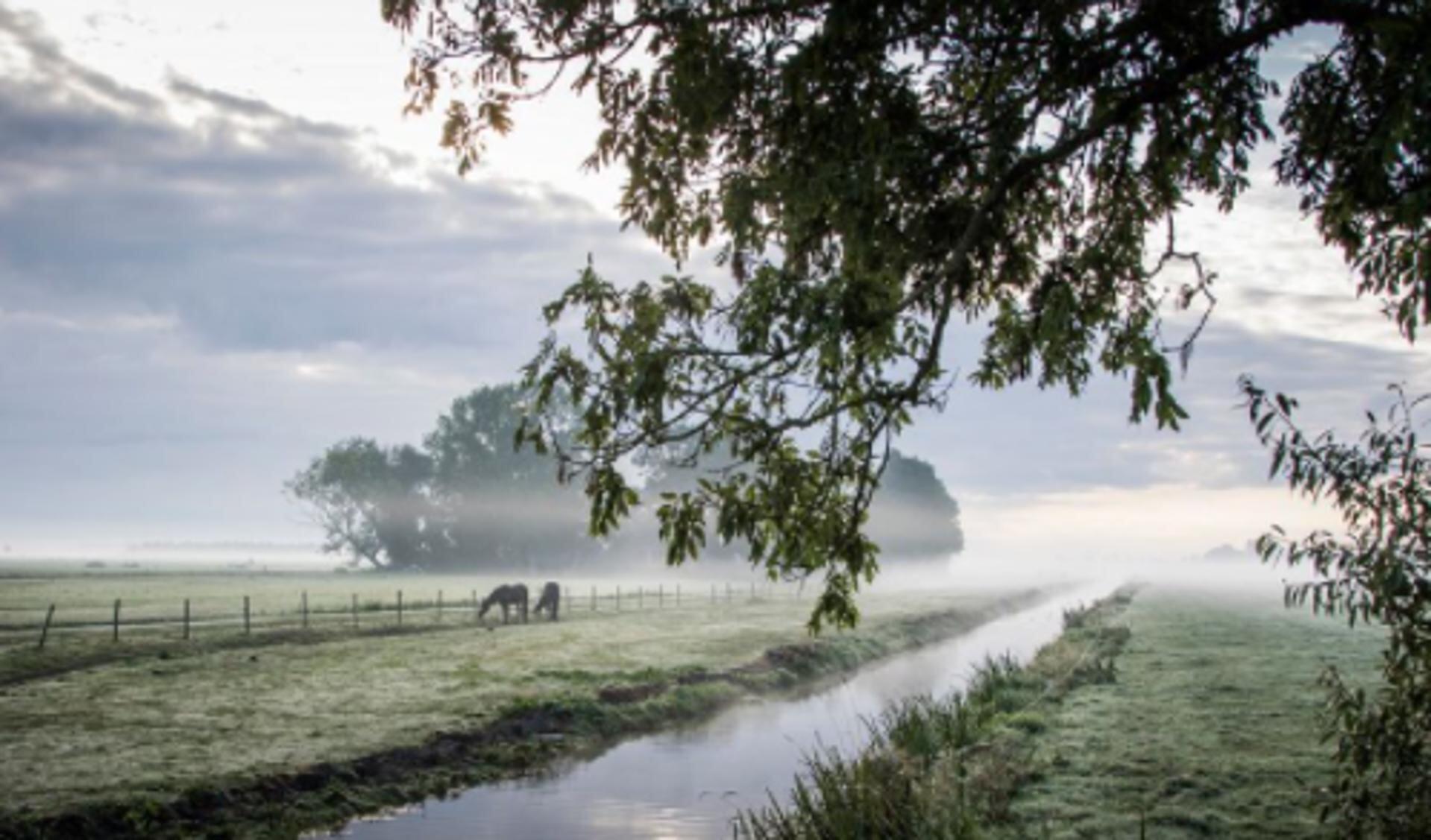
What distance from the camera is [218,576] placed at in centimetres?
9944

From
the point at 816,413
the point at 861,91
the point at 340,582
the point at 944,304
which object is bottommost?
the point at 340,582

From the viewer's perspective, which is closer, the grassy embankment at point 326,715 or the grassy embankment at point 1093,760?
the grassy embankment at point 1093,760

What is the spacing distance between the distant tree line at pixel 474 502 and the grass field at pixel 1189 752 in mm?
78616

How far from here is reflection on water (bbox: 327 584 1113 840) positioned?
1353 cm

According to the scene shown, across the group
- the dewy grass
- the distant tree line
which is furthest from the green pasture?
the distant tree line

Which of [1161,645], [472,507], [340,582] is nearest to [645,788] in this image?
[1161,645]

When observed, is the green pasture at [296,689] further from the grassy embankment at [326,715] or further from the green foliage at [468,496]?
the green foliage at [468,496]

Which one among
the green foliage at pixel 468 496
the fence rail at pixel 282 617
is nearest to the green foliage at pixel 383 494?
the green foliage at pixel 468 496

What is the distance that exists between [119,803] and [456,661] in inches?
654

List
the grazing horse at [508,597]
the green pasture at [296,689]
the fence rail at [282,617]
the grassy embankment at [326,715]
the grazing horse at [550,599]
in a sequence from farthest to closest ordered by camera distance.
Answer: the grazing horse at [550,599] → the grazing horse at [508,597] → the fence rail at [282,617] → the green pasture at [296,689] → the grassy embankment at [326,715]

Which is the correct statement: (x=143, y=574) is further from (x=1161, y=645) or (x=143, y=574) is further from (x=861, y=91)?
(x=861, y=91)

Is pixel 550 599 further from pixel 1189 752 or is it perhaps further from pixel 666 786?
pixel 1189 752

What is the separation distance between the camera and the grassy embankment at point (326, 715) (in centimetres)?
1352

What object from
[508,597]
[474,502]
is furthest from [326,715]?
[474,502]
